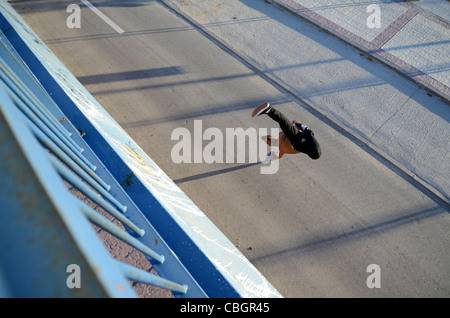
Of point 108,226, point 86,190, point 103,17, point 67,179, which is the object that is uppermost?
point 103,17

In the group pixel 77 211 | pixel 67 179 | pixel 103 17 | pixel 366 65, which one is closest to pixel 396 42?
pixel 366 65

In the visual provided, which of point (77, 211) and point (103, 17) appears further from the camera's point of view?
point (103, 17)

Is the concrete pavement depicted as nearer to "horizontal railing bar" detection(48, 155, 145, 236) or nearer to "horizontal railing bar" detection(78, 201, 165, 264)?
"horizontal railing bar" detection(48, 155, 145, 236)

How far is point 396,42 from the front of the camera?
29.3ft

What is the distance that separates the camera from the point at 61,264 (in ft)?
5.05

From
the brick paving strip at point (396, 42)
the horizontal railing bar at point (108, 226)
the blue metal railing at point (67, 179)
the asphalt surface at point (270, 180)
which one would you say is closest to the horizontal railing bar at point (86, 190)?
the blue metal railing at point (67, 179)

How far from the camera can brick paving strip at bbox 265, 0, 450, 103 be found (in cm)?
816

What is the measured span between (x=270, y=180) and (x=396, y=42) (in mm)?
6188

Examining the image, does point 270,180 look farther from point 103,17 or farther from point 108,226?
point 103,17

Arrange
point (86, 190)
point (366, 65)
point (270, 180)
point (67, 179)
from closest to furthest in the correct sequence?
1. point (67, 179)
2. point (86, 190)
3. point (270, 180)
4. point (366, 65)

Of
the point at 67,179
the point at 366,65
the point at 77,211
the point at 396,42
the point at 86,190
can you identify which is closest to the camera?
the point at 77,211

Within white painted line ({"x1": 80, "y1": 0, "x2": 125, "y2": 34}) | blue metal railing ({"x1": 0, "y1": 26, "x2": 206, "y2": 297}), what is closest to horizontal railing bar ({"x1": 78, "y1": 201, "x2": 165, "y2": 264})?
blue metal railing ({"x1": 0, "y1": 26, "x2": 206, "y2": 297})

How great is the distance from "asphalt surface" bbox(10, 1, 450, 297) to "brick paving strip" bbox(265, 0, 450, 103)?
2.88 metres
